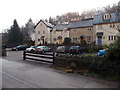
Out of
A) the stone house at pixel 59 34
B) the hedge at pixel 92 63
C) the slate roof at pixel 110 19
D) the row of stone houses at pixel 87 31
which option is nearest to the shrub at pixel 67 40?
the row of stone houses at pixel 87 31

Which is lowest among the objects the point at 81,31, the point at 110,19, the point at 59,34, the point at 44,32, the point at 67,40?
the point at 67,40

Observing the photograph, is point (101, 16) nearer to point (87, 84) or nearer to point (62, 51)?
point (62, 51)

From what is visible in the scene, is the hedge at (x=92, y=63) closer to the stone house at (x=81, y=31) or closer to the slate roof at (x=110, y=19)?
the slate roof at (x=110, y=19)

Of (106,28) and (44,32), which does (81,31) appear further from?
(44,32)

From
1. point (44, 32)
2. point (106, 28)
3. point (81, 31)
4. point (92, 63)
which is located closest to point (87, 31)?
point (81, 31)

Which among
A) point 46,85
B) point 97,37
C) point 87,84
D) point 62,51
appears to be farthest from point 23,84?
point 97,37

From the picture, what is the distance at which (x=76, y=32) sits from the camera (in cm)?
3959

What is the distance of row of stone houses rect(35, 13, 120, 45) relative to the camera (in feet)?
106

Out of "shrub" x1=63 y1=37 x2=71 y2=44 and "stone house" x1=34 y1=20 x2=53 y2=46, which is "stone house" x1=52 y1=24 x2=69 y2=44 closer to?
"stone house" x1=34 y1=20 x2=53 y2=46

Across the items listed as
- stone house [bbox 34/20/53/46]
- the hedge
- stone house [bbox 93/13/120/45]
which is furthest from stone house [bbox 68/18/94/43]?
the hedge

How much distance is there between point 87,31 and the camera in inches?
1480

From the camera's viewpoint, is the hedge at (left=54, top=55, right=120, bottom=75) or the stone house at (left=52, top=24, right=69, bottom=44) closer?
the hedge at (left=54, top=55, right=120, bottom=75)

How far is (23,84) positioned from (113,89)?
182 inches

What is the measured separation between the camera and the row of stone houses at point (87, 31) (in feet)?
106
